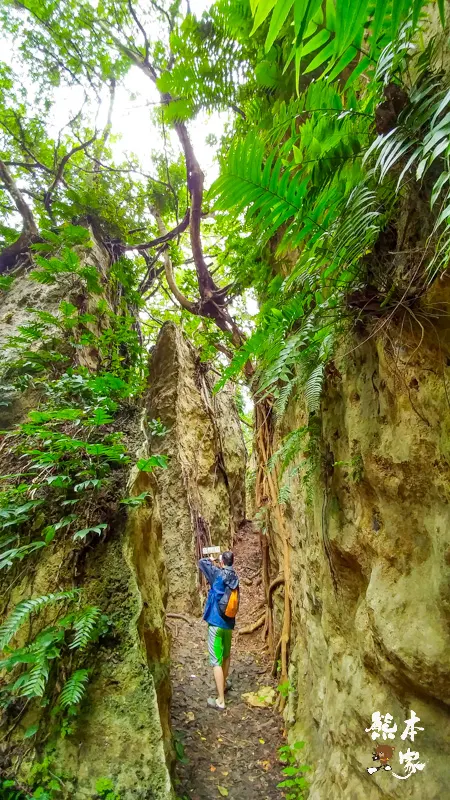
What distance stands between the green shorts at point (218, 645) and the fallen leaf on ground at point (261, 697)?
52cm

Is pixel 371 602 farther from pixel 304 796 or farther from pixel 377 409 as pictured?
pixel 304 796

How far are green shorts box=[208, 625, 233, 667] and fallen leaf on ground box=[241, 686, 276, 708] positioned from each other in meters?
0.52

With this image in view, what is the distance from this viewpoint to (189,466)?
7.11 metres

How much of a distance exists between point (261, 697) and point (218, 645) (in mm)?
803

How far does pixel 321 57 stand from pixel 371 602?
93.4 inches

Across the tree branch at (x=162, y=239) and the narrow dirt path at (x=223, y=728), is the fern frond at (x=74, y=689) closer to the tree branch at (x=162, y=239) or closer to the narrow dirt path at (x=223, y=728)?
the narrow dirt path at (x=223, y=728)

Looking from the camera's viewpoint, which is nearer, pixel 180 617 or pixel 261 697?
pixel 261 697

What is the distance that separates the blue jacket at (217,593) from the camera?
4.07 meters

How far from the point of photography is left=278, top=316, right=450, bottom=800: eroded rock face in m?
1.66

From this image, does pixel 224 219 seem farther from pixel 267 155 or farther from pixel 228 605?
pixel 228 605

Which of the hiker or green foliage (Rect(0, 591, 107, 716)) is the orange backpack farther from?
green foliage (Rect(0, 591, 107, 716))

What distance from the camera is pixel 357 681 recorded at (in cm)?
219

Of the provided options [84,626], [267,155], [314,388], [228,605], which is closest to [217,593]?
[228,605]

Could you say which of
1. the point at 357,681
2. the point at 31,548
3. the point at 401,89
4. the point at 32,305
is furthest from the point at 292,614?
the point at 32,305
